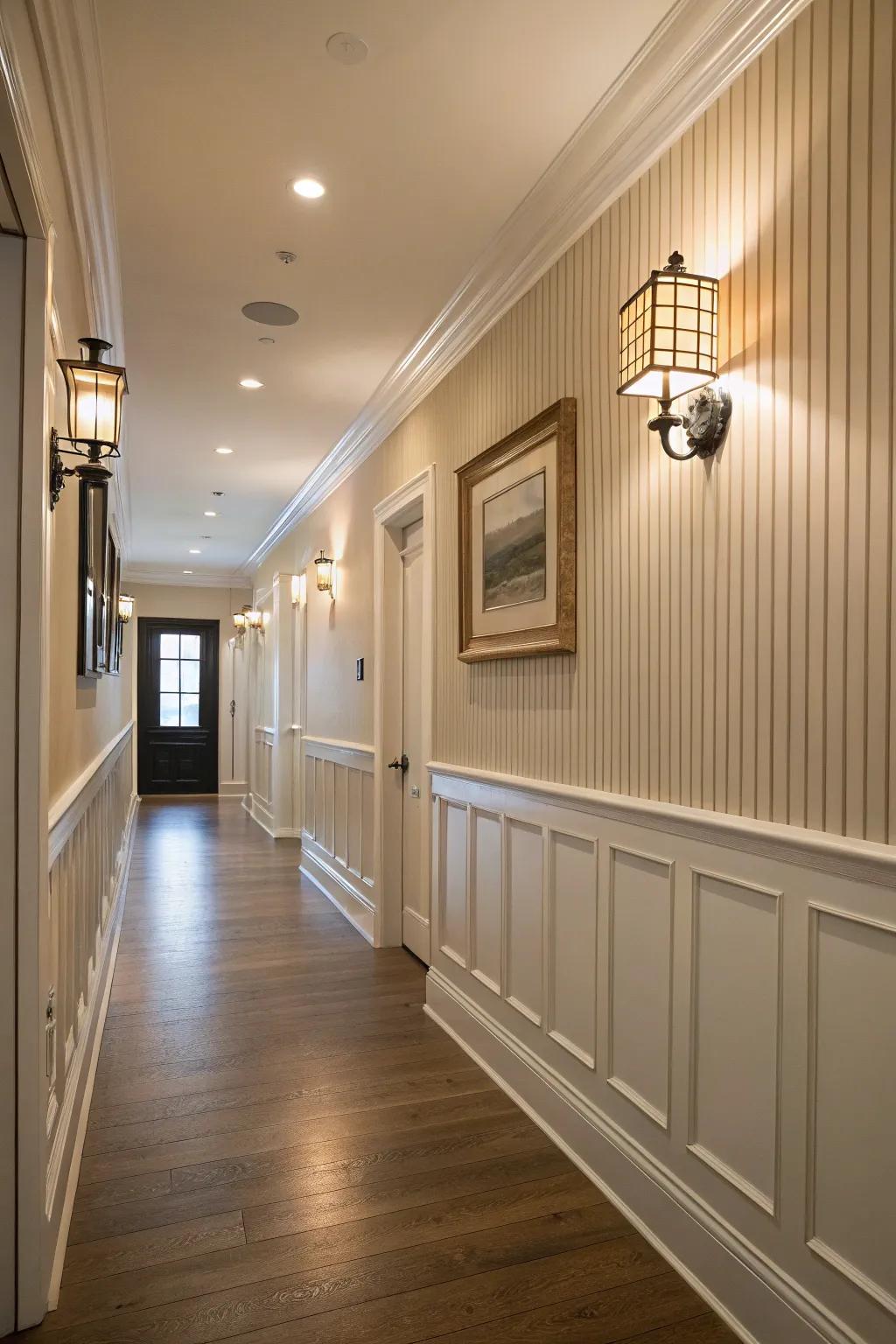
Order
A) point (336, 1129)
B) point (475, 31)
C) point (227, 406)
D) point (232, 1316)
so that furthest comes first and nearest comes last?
point (227, 406), point (336, 1129), point (475, 31), point (232, 1316)

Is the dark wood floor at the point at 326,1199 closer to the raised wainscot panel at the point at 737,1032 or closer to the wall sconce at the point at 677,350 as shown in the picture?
the raised wainscot panel at the point at 737,1032

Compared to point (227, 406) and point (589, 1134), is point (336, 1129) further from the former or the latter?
point (227, 406)

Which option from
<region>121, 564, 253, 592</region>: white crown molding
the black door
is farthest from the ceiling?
the black door

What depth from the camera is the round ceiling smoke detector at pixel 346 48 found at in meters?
1.99

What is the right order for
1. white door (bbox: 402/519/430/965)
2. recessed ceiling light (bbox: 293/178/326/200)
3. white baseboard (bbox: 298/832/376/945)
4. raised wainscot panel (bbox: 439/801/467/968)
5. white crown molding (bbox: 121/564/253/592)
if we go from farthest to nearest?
white crown molding (bbox: 121/564/253/592) → white baseboard (bbox: 298/832/376/945) → white door (bbox: 402/519/430/965) → raised wainscot panel (bbox: 439/801/467/968) → recessed ceiling light (bbox: 293/178/326/200)

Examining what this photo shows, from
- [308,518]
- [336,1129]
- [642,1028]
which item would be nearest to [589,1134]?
[642,1028]

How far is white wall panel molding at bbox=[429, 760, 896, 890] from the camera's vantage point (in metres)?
1.50

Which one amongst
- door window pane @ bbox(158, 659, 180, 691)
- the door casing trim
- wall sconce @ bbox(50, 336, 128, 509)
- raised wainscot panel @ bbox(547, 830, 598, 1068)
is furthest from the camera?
door window pane @ bbox(158, 659, 180, 691)

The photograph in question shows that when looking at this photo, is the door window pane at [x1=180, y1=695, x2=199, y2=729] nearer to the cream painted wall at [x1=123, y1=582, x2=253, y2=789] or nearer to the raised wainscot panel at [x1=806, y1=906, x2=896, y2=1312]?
the cream painted wall at [x1=123, y1=582, x2=253, y2=789]

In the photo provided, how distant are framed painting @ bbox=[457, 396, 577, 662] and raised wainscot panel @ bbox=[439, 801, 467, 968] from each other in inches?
27.5

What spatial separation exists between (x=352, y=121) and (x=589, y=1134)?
9.30 feet

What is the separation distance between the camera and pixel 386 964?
4.30 m

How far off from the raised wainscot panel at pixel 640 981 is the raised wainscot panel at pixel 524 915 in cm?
45

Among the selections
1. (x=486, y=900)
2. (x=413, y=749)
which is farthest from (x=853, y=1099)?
(x=413, y=749)
